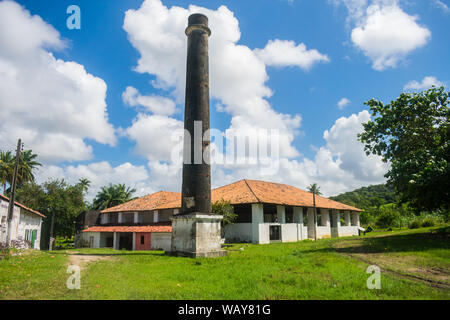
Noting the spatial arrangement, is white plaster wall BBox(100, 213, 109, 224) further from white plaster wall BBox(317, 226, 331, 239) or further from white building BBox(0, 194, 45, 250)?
white plaster wall BBox(317, 226, 331, 239)

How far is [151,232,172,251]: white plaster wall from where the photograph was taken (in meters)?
25.7

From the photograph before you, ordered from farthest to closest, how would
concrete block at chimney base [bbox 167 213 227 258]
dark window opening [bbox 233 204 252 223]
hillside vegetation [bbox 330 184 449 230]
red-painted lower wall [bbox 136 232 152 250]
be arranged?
red-painted lower wall [bbox 136 232 152 250], hillside vegetation [bbox 330 184 449 230], dark window opening [bbox 233 204 252 223], concrete block at chimney base [bbox 167 213 227 258]

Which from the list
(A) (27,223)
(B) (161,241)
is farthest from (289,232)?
(A) (27,223)

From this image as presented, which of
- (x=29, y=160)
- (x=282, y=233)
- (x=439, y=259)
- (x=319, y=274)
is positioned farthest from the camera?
(x=29, y=160)

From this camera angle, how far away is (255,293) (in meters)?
6.57

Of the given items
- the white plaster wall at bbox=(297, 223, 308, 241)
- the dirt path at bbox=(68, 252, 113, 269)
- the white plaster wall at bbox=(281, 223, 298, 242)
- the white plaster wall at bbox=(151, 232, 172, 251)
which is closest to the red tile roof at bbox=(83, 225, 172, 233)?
the white plaster wall at bbox=(151, 232, 172, 251)

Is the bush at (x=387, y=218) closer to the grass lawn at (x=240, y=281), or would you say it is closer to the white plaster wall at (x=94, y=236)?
the grass lawn at (x=240, y=281)

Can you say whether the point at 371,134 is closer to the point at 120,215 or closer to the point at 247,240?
the point at 247,240

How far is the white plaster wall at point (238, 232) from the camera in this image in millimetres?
25208

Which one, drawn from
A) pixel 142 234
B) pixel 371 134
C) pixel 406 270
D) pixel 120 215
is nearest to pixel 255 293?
pixel 406 270

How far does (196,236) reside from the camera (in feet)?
45.2

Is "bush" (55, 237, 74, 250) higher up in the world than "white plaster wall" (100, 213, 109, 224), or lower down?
lower down

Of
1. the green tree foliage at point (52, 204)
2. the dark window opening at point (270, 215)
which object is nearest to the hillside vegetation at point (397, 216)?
the dark window opening at point (270, 215)
